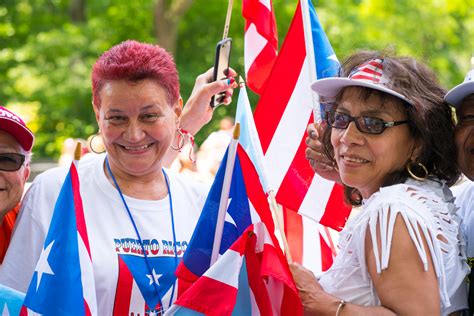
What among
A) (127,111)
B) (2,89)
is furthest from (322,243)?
(2,89)

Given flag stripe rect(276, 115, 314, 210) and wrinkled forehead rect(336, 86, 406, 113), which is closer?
wrinkled forehead rect(336, 86, 406, 113)

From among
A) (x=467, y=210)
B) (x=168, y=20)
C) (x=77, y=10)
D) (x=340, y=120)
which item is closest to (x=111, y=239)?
(x=340, y=120)

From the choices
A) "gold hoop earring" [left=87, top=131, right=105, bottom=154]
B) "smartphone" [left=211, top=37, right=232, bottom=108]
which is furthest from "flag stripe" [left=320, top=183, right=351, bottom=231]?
"gold hoop earring" [left=87, top=131, right=105, bottom=154]

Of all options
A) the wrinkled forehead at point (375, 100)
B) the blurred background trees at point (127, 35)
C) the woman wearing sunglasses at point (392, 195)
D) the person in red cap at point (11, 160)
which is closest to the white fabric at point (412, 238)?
the woman wearing sunglasses at point (392, 195)

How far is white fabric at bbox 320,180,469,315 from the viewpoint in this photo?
9.76 ft

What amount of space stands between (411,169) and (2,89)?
1647 centimetres

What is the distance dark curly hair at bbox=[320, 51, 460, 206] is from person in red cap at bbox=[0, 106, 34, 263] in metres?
1.42

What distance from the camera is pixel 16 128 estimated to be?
12.3ft

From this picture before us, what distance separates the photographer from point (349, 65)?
3.56m

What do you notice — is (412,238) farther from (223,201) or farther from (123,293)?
(123,293)

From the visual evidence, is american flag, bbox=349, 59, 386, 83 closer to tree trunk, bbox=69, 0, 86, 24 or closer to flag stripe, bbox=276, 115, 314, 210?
flag stripe, bbox=276, 115, 314, 210

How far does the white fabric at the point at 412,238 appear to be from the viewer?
9.76ft

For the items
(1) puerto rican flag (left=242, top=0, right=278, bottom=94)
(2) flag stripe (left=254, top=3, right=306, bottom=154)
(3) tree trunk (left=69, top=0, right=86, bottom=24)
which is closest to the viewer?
(2) flag stripe (left=254, top=3, right=306, bottom=154)

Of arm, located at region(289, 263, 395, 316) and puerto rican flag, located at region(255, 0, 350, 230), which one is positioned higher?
puerto rican flag, located at region(255, 0, 350, 230)
